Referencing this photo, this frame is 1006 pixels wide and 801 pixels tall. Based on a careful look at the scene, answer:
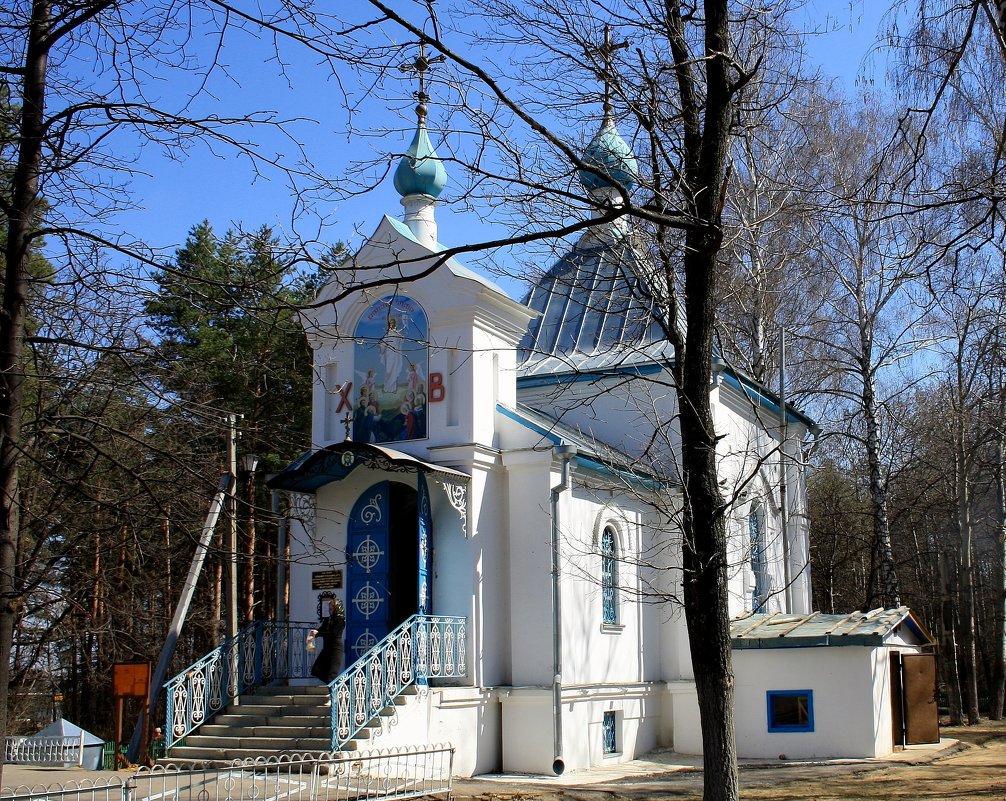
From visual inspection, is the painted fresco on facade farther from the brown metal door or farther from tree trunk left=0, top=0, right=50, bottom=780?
tree trunk left=0, top=0, right=50, bottom=780

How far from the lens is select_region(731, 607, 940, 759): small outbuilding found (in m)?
14.8

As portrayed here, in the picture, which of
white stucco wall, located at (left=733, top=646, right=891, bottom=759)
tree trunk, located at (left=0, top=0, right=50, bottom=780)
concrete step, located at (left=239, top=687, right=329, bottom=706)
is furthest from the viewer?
white stucco wall, located at (left=733, top=646, right=891, bottom=759)

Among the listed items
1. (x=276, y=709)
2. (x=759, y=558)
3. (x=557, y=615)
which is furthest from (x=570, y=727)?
(x=759, y=558)

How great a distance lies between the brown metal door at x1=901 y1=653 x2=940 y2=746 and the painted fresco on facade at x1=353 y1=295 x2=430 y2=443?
8.06m

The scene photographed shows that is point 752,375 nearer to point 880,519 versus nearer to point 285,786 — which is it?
point 880,519

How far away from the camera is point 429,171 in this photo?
17156 mm

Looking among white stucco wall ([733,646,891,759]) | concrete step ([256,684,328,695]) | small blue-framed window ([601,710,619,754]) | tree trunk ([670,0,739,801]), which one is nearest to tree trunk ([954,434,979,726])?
white stucco wall ([733,646,891,759])

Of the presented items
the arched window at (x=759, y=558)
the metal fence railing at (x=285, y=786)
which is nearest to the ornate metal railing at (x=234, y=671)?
the metal fence railing at (x=285, y=786)

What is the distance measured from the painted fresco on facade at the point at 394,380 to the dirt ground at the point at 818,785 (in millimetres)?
4954

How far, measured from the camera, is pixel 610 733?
15.6 meters

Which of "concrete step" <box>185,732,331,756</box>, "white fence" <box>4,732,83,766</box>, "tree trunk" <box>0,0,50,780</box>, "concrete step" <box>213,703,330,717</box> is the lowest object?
"white fence" <box>4,732,83,766</box>

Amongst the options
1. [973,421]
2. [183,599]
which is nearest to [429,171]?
[183,599]

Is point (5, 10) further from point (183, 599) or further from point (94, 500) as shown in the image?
point (183, 599)

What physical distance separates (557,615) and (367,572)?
2678 mm
